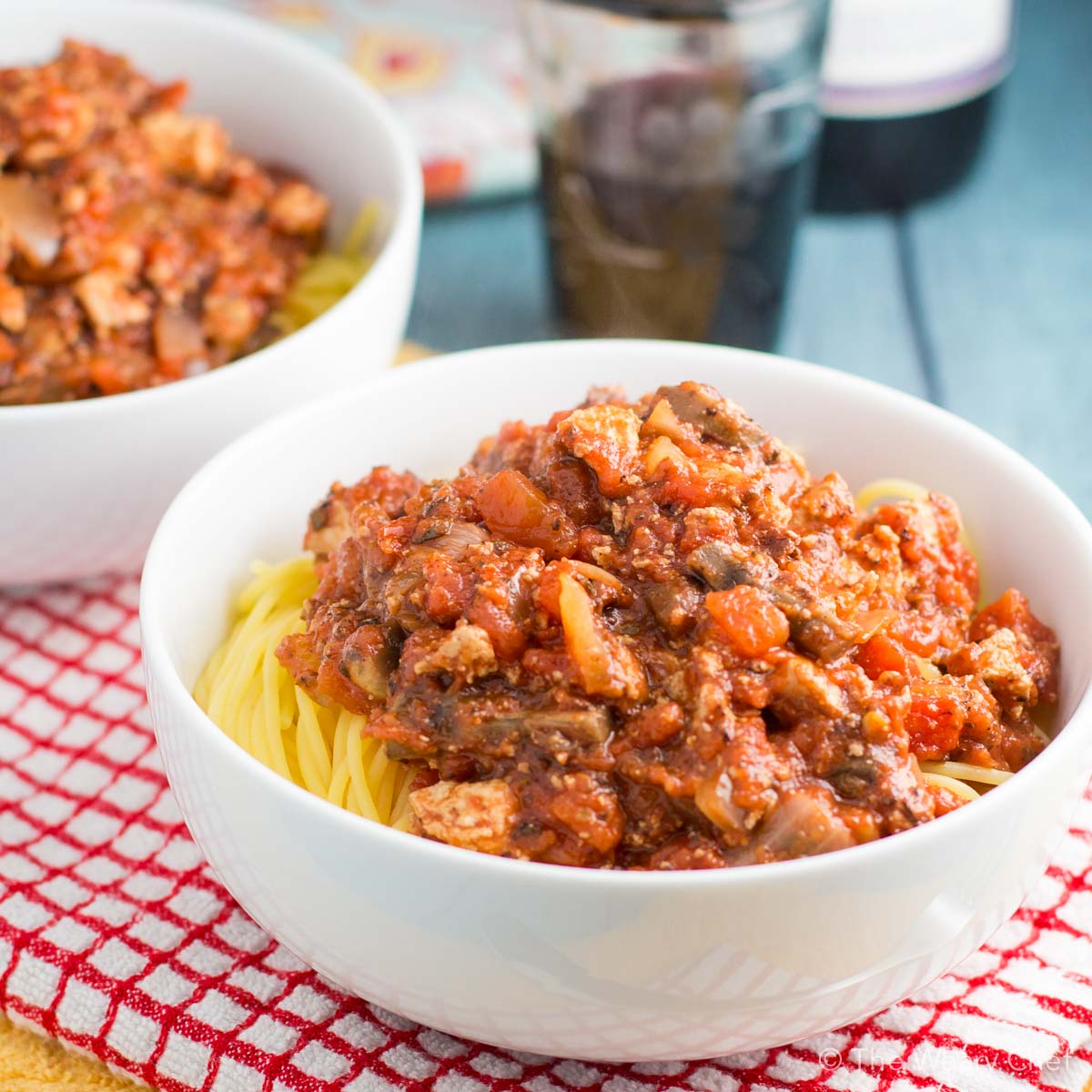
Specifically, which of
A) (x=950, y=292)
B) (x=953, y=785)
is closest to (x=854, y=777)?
(x=953, y=785)

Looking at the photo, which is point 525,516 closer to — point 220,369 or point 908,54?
point 220,369

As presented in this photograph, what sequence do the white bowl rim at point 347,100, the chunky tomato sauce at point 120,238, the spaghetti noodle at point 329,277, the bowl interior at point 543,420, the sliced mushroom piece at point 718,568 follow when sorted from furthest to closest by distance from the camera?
1. the spaghetti noodle at point 329,277
2. the chunky tomato sauce at point 120,238
3. the white bowl rim at point 347,100
4. the bowl interior at point 543,420
5. the sliced mushroom piece at point 718,568

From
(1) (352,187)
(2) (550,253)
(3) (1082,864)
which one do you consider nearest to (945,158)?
(2) (550,253)

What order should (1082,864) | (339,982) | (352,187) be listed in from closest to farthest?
(339,982), (1082,864), (352,187)

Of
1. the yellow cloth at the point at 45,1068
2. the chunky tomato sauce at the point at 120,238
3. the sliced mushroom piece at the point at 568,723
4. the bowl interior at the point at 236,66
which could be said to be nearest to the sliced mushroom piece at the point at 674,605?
the sliced mushroom piece at the point at 568,723

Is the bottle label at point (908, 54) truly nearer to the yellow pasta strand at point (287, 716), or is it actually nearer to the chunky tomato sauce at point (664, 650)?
the chunky tomato sauce at point (664, 650)

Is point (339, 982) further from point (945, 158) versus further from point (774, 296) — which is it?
point (945, 158)
